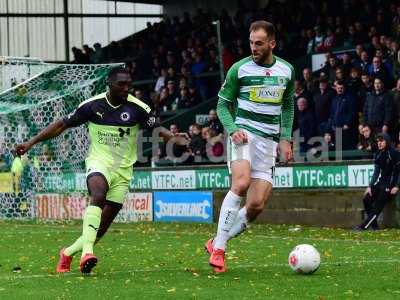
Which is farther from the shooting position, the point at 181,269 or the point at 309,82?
the point at 309,82

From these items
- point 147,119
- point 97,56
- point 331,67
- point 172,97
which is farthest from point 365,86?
point 97,56

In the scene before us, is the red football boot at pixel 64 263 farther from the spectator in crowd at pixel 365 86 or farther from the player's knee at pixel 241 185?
the spectator in crowd at pixel 365 86

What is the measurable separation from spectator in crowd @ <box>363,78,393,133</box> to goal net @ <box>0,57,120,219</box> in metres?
5.58

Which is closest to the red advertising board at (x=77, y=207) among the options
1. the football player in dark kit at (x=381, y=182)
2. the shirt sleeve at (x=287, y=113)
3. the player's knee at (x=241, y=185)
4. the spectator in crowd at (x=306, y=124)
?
the spectator in crowd at (x=306, y=124)

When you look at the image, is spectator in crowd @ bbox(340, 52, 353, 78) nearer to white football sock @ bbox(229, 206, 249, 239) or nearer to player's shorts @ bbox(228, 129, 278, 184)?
player's shorts @ bbox(228, 129, 278, 184)

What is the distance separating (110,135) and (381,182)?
8805 mm

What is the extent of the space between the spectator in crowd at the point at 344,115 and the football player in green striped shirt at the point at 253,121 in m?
11.3

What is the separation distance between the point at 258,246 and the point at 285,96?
458 centimetres

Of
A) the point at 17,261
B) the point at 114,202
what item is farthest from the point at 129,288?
the point at 17,261

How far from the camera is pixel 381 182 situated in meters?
19.5

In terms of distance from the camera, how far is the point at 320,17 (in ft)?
92.8

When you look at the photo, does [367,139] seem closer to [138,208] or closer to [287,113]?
[138,208]

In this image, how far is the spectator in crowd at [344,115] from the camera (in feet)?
74.3

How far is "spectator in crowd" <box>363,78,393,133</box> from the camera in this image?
21.4m
